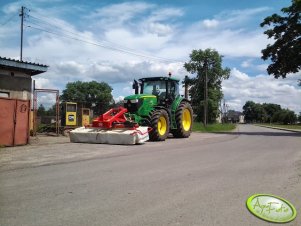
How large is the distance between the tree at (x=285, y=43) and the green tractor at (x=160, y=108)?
1256cm

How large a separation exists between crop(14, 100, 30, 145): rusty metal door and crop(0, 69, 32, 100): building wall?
214 cm

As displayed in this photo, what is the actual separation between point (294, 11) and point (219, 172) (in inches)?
967

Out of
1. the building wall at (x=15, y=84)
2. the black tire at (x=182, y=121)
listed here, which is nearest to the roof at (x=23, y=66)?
the building wall at (x=15, y=84)

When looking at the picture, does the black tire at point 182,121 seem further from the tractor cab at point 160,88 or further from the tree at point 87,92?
the tree at point 87,92

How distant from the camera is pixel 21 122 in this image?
1469cm

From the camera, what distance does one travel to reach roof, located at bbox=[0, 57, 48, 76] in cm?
1580

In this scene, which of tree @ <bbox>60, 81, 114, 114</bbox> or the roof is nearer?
the roof

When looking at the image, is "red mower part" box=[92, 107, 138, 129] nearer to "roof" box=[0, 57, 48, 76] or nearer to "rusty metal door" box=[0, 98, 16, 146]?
"rusty metal door" box=[0, 98, 16, 146]

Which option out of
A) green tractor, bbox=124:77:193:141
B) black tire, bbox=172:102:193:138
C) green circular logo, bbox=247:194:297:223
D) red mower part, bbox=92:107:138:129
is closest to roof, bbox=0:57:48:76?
red mower part, bbox=92:107:138:129

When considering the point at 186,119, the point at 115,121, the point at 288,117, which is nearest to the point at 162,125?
the point at 115,121

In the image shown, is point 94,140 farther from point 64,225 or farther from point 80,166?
point 64,225

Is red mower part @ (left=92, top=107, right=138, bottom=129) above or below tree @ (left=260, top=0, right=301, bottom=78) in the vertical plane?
below

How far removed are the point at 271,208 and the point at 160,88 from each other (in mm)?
13734

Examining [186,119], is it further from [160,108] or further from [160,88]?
[160,108]
